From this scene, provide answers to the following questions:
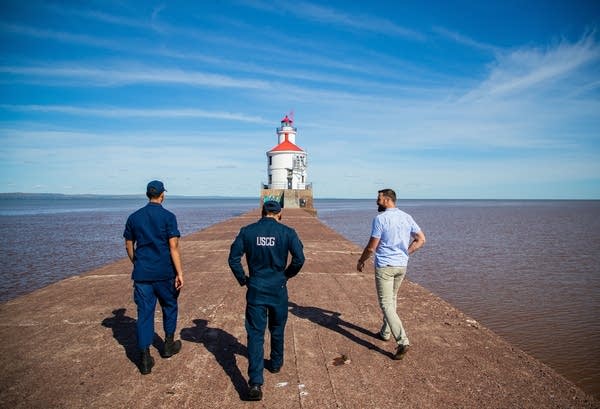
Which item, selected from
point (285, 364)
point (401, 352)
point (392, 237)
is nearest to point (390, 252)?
point (392, 237)

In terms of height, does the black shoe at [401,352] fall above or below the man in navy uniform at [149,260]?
below

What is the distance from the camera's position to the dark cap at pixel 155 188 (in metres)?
4.12

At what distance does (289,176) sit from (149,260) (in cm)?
3966

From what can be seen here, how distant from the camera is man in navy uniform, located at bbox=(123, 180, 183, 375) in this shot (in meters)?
3.94

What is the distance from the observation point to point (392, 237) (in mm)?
4293

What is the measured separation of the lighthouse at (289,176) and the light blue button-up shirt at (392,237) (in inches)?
1447

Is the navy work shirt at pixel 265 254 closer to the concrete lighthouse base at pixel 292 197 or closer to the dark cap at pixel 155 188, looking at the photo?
the dark cap at pixel 155 188

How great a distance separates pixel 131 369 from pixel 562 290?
11.1 meters

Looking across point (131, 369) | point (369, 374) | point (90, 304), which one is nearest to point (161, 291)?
point (131, 369)

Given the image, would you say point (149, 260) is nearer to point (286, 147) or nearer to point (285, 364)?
point (285, 364)

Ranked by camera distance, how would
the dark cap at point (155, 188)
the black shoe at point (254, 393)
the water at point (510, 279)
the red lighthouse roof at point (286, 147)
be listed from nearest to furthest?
the black shoe at point (254, 393), the dark cap at point (155, 188), the water at point (510, 279), the red lighthouse roof at point (286, 147)

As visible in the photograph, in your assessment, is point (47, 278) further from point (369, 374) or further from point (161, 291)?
point (369, 374)

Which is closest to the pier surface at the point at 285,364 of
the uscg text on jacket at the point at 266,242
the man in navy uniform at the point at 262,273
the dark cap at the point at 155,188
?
the man in navy uniform at the point at 262,273

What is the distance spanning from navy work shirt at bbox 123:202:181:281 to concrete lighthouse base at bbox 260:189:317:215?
36.3 meters
